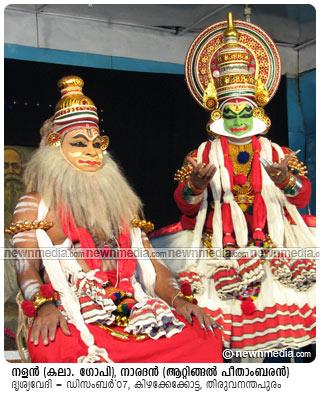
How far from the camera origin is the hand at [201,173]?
456 cm

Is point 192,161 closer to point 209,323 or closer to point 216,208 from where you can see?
point 216,208

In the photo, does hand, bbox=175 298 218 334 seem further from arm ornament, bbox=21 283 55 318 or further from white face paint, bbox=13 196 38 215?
white face paint, bbox=13 196 38 215

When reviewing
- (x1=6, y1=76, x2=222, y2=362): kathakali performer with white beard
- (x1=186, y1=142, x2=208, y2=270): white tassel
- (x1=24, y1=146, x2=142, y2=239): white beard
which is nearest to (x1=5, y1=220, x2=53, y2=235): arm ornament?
(x1=6, y1=76, x2=222, y2=362): kathakali performer with white beard

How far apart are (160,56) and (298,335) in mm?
1671

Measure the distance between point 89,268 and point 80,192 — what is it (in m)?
0.38

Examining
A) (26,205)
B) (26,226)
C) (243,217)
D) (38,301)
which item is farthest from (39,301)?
(243,217)

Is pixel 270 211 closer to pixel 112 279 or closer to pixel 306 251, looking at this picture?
pixel 306 251

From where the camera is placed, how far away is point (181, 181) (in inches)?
190

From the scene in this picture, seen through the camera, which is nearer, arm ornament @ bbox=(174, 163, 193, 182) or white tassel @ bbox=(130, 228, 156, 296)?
white tassel @ bbox=(130, 228, 156, 296)

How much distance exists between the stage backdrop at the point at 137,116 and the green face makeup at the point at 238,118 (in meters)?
0.35

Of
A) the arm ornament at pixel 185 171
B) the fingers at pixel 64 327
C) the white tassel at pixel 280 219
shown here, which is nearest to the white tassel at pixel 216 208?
the arm ornament at pixel 185 171

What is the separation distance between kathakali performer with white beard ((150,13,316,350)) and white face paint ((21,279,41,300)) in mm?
778

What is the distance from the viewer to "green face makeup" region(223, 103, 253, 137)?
4.79 m

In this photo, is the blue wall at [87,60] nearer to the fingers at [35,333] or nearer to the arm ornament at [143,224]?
the arm ornament at [143,224]
